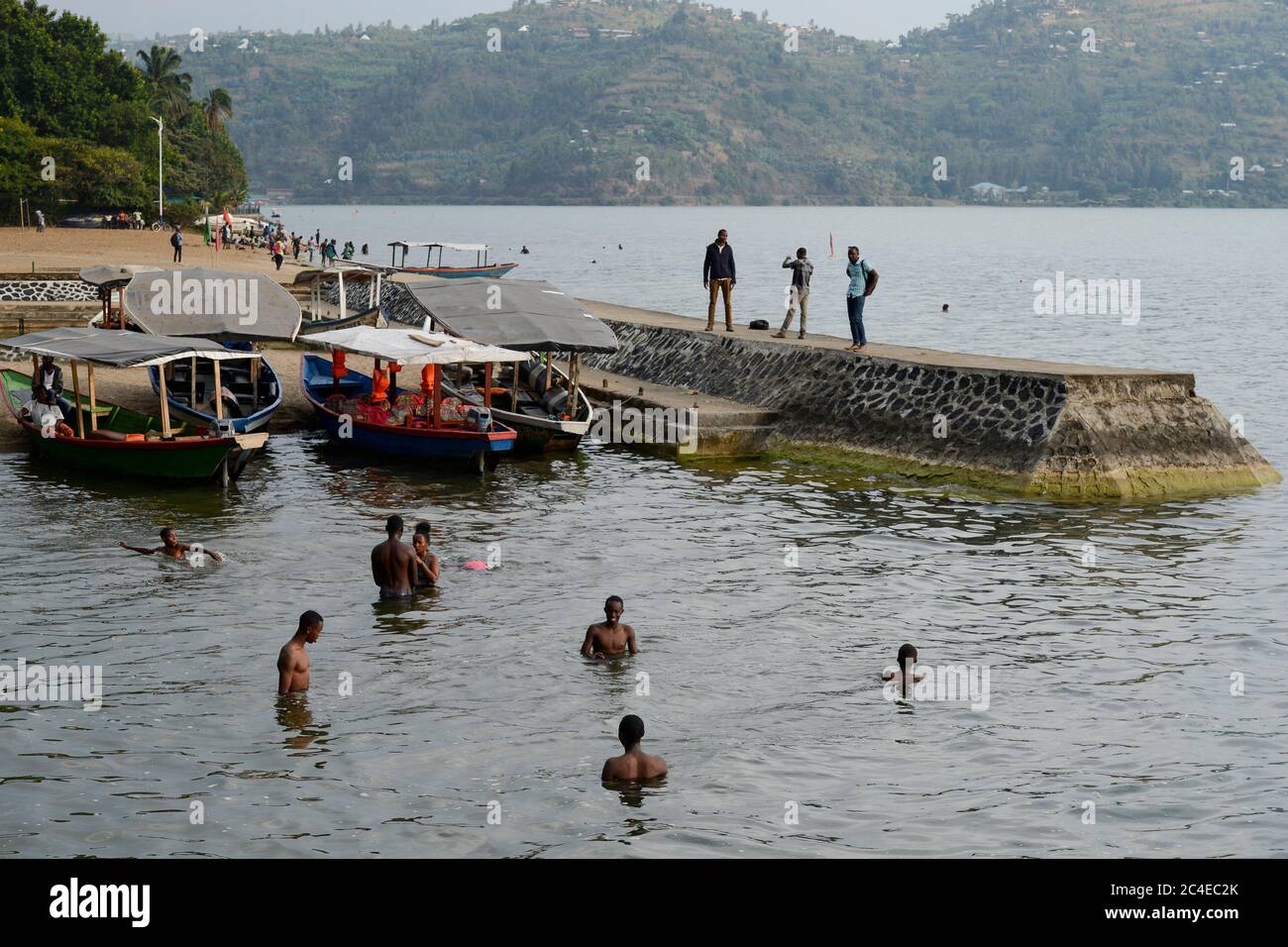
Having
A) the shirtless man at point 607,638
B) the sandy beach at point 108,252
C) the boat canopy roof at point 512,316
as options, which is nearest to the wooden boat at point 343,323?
the boat canopy roof at point 512,316

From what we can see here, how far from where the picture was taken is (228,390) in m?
32.2

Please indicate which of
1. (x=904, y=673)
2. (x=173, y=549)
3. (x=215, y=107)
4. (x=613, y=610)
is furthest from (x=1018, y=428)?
(x=215, y=107)

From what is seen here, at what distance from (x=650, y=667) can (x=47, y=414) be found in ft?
53.5

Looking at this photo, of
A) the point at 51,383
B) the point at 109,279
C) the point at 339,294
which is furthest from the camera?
the point at 339,294

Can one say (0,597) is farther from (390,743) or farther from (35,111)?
(35,111)

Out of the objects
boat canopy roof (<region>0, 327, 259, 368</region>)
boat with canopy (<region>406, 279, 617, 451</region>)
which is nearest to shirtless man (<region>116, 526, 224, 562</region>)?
boat canopy roof (<region>0, 327, 259, 368</region>)

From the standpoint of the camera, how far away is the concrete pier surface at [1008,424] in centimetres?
2717

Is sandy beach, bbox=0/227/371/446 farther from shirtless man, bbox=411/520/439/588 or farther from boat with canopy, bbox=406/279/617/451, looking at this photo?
shirtless man, bbox=411/520/439/588

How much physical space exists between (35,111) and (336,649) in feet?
281

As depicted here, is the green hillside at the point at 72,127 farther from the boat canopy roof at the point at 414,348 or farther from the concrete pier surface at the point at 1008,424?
the concrete pier surface at the point at 1008,424

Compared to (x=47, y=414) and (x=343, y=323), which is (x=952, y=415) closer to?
(x=47, y=414)

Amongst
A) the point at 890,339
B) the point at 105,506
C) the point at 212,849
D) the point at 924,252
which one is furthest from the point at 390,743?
the point at 924,252

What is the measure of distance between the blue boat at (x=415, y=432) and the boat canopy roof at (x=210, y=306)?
6.02 feet

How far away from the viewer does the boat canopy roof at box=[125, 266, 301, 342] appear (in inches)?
1278
